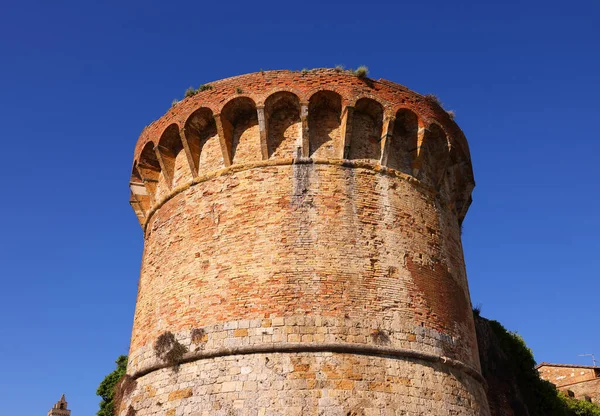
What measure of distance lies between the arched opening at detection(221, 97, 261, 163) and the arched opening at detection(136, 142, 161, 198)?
2150mm

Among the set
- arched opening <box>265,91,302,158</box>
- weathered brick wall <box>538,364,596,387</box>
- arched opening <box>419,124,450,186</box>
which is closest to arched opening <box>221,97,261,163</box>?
arched opening <box>265,91,302,158</box>

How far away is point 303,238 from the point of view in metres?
9.44

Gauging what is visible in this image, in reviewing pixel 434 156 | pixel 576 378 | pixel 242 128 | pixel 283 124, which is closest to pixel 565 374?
pixel 576 378

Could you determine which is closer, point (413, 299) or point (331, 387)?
point (331, 387)

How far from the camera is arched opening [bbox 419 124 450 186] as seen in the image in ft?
36.8

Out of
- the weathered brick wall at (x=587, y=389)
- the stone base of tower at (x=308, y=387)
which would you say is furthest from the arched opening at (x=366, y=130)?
the weathered brick wall at (x=587, y=389)

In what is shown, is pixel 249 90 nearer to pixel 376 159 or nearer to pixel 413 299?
pixel 376 159

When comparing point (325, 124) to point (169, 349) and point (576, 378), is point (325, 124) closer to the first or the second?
point (169, 349)

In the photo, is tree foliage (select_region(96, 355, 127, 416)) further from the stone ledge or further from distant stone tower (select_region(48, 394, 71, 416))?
distant stone tower (select_region(48, 394, 71, 416))

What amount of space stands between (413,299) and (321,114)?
388 cm

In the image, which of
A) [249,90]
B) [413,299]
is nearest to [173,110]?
[249,90]

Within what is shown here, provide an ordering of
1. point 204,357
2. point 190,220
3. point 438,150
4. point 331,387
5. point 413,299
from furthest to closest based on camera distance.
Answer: point 438,150 → point 190,220 → point 413,299 → point 204,357 → point 331,387

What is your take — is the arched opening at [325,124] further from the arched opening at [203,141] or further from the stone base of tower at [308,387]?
the stone base of tower at [308,387]

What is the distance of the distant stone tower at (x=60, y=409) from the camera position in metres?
27.1
